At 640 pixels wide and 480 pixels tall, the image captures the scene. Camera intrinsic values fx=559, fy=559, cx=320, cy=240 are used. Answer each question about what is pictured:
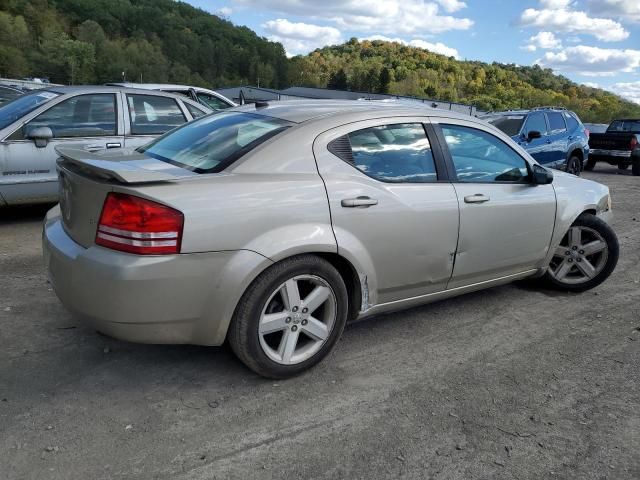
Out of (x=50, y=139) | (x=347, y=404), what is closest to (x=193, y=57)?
(x=50, y=139)

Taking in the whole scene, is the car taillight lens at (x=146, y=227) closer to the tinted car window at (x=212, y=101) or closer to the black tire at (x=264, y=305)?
the black tire at (x=264, y=305)

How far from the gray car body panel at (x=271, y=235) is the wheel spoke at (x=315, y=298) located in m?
0.22

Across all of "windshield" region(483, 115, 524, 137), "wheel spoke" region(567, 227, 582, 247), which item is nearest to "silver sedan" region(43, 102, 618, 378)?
"wheel spoke" region(567, 227, 582, 247)

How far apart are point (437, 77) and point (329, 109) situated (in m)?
80.2

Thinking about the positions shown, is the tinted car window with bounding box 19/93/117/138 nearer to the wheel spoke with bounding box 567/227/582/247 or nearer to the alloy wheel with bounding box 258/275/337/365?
the alloy wheel with bounding box 258/275/337/365

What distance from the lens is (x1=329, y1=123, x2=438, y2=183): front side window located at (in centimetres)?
339

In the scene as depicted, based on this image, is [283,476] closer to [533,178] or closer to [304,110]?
[304,110]

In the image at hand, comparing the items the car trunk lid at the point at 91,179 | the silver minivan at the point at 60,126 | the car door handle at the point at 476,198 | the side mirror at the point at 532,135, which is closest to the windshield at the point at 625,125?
the side mirror at the point at 532,135

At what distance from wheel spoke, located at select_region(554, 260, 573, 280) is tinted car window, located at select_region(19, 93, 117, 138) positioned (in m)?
5.08

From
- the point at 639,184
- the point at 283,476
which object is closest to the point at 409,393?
the point at 283,476

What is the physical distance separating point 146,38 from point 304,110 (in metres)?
109

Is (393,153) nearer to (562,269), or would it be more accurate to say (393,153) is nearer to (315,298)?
(315,298)

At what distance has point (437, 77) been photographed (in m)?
78.9

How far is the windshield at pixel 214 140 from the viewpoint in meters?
3.20
